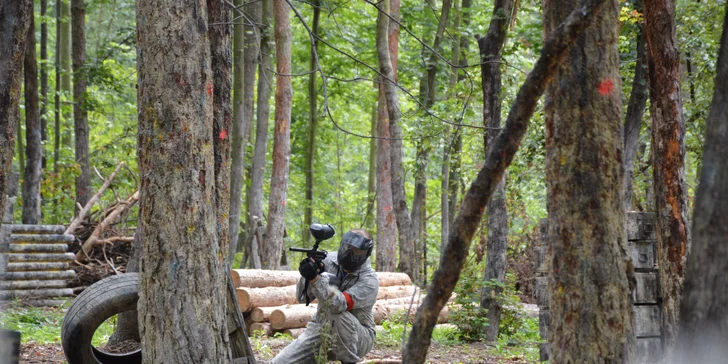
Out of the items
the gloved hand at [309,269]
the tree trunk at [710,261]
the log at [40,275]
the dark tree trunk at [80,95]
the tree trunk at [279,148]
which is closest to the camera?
the tree trunk at [710,261]

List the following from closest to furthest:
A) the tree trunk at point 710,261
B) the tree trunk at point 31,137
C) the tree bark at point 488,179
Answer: the tree trunk at point 710,261 → the tree bark at point 488,179 → the tree trunk at point 31,137

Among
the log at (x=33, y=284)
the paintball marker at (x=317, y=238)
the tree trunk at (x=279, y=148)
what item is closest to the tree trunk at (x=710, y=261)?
the paintball marker at (x=317, y=238)

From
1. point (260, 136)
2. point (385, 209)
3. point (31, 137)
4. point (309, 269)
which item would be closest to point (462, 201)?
point (309, 269)

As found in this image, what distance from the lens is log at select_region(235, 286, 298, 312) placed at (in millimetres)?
11062

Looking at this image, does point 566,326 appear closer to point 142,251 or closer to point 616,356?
point 616,356

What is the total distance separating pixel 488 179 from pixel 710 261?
123cm

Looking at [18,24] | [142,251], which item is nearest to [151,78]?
[142,251]

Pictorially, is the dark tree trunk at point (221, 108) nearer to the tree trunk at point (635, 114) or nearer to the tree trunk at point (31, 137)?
the tree trunk at point (635, 114)

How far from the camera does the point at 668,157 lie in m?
8.20

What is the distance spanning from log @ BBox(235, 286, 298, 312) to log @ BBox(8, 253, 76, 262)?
538cm

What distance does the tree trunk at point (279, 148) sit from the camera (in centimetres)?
1659

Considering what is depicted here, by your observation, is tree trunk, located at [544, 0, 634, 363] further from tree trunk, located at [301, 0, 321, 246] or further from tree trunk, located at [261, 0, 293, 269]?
tree trunk, located at [301, 0, 321, 246]

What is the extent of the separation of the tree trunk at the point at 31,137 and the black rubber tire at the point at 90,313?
9.57 metres

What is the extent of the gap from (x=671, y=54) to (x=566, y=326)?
15.2ft
